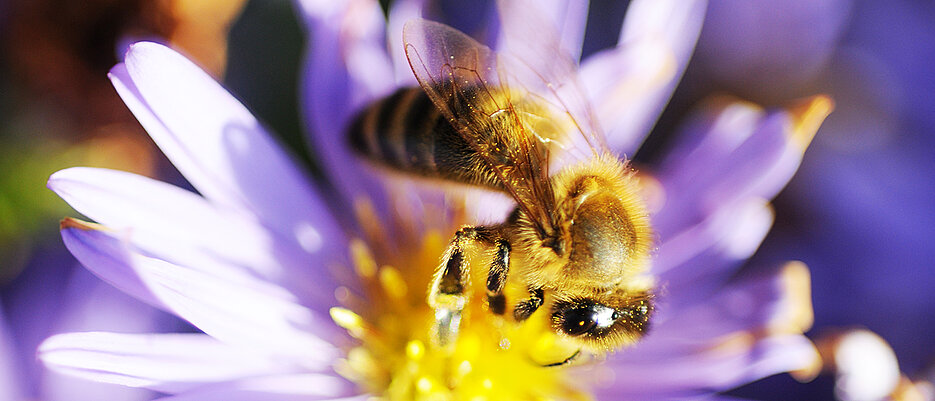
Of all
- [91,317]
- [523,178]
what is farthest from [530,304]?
[91,317]

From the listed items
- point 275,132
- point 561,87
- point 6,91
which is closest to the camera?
point 561,87

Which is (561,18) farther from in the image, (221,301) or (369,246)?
(221,301)

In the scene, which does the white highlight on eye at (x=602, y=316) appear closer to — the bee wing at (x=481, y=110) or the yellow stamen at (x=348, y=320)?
the bee wing at (x=481, y=110)

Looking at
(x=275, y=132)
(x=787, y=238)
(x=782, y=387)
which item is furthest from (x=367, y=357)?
(x=787, y=238)

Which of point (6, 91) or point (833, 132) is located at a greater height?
point (833, 132)

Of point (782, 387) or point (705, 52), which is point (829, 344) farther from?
point (705, 52)
